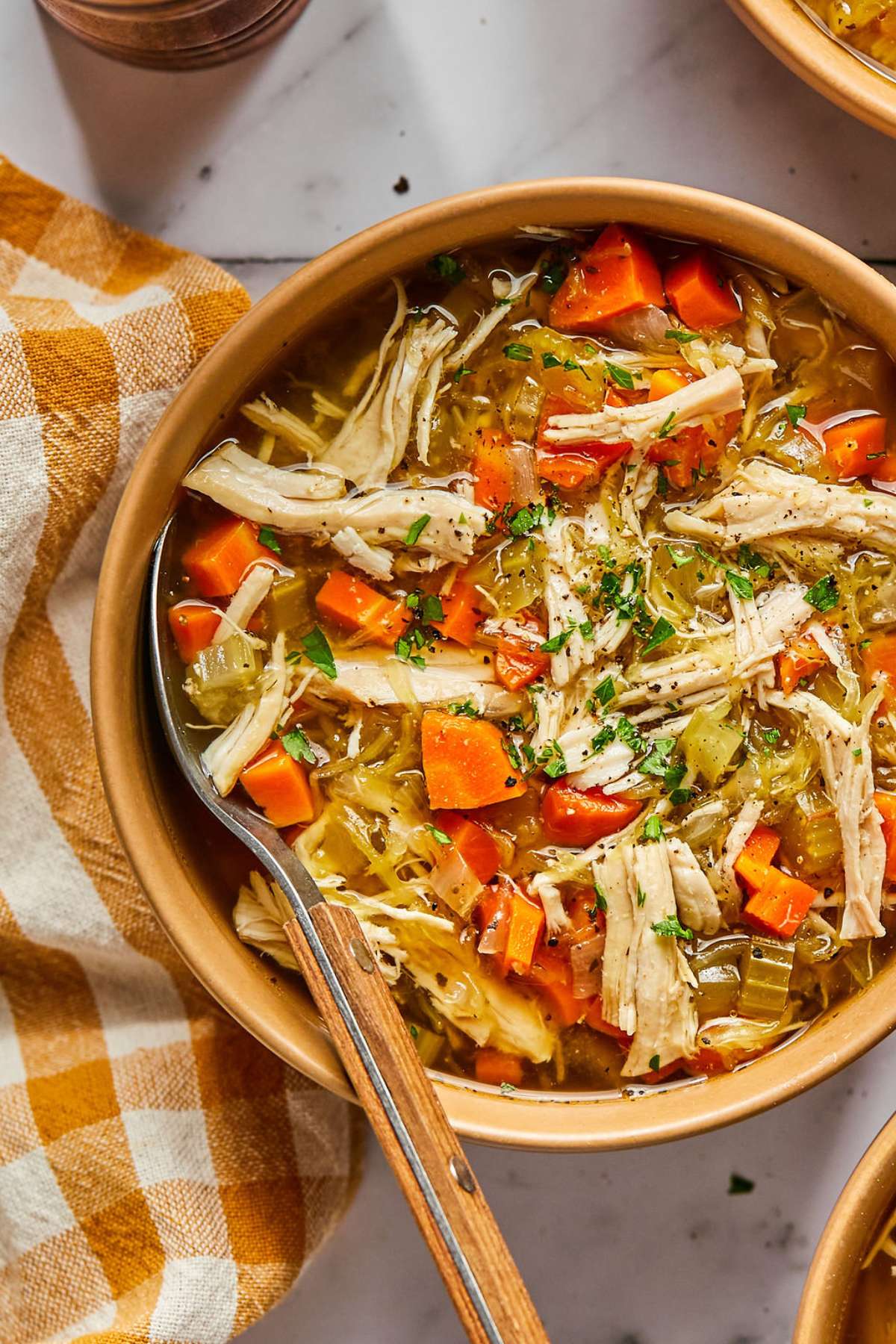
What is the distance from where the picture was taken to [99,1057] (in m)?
2.98

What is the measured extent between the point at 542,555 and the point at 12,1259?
205 centimetres

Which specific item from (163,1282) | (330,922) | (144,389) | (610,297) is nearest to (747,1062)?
(330,922)

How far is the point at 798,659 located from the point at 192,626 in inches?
49.2

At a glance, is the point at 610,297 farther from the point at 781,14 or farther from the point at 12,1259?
the point at 12,1259

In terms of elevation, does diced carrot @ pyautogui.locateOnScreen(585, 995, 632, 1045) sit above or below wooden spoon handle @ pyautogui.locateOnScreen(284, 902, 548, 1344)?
below

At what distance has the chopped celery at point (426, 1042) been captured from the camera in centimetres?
265

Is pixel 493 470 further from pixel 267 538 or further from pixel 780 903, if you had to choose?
pixel 780 903

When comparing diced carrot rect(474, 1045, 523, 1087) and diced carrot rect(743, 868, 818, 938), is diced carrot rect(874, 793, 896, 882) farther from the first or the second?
diced carrot rect(474, 1045, 523, 1087)

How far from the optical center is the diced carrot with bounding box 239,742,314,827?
102 inches

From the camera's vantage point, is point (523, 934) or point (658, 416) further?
point (523, 934)

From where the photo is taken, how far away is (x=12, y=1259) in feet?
9.66

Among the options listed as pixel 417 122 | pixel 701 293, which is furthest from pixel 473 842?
pixel 417 122

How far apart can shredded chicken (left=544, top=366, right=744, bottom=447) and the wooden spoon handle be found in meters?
1.06

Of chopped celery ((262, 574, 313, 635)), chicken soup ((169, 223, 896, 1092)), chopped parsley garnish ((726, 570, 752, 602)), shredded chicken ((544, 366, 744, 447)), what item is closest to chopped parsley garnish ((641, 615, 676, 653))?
chicken soup ((169, 223, 896, 1092))
